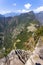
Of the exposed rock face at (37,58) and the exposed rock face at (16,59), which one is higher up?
the exposed rock face at (37,58)

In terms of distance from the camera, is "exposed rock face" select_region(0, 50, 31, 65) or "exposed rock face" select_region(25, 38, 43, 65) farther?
"exposed rock face" select_region(0, 50, 31, 65)

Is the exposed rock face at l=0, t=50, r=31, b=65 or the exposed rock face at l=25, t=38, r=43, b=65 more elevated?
the exposed rock face at l=25, t=38, r=43, b=65

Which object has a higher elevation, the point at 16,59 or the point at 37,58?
the point at 37,58

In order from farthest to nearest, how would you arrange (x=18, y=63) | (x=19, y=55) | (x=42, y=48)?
(x=19, y=55) < (x=18, y=63) < (x=42, y=48)

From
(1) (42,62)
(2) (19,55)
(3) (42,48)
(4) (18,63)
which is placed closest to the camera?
(1) (42,62)

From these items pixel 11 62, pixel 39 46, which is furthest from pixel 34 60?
pixel 11 62

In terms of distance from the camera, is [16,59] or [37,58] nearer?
[37,58]

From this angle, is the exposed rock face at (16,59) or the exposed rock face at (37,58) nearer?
the exposed rock face at (37,58)

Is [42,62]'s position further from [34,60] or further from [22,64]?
[22,64]

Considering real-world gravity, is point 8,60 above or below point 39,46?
below

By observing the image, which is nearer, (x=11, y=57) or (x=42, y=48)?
(x=42, y=48)
